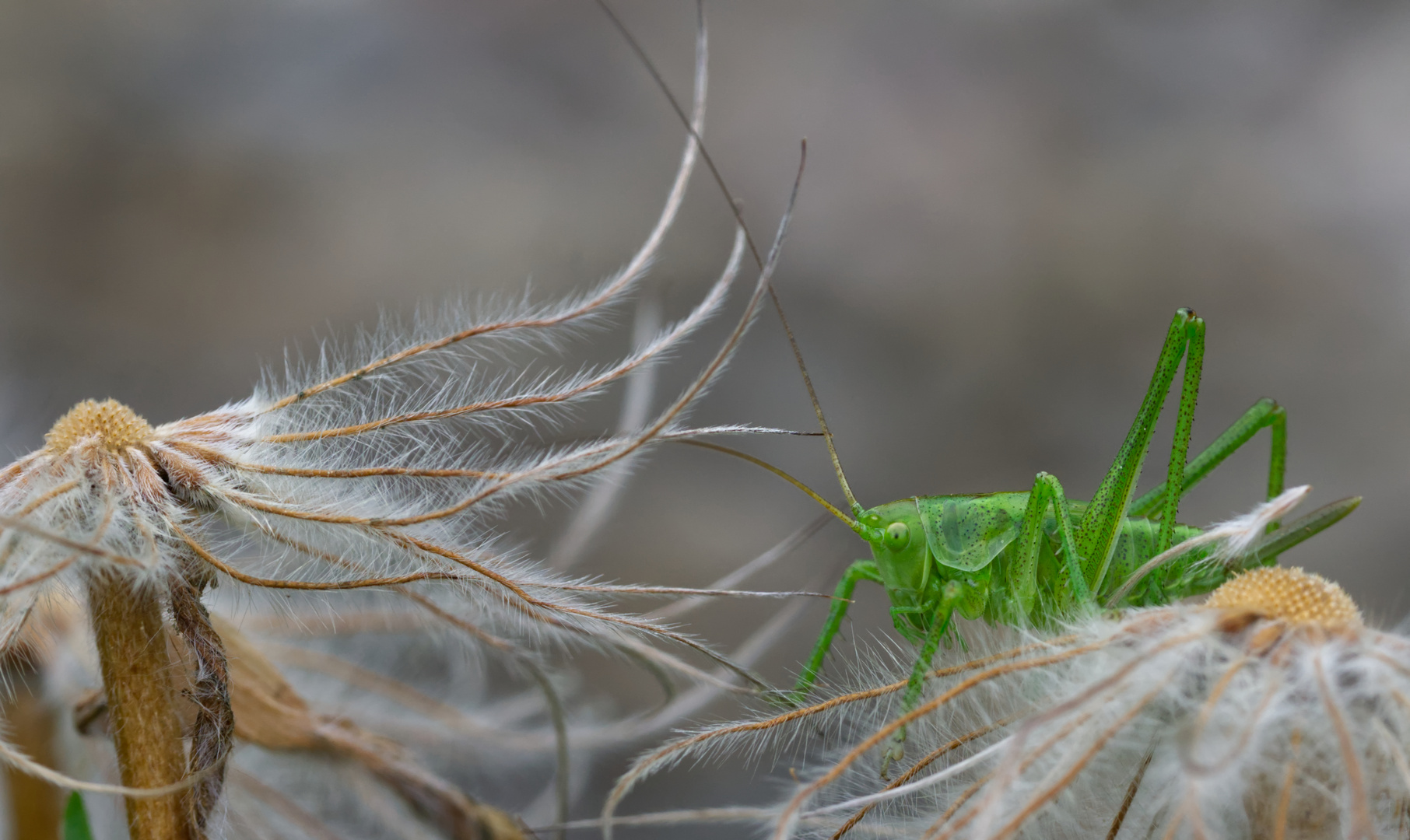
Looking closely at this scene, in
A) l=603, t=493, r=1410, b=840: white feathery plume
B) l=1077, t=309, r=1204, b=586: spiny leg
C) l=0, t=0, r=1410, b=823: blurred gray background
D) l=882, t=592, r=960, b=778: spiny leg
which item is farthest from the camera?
l=0, t=0, r=1410, b=823: blurred gray background

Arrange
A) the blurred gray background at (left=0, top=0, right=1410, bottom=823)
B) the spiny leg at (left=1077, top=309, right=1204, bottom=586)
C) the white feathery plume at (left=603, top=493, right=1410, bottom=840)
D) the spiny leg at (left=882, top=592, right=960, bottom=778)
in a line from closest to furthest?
1. the white feathery plume at (left=603, top=493, right=1410, bottom=840)
2. the spiny leg at (left=882, top=592, right=960, bottom=778)
3. the spiny leg at (left=1077, top=309, right=1204, bottom=586)
4. the blurred gray background at (left=0, top=0, right=1410, bottom=823)

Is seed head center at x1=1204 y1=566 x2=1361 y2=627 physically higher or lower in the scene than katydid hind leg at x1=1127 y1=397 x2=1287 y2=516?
A: lower

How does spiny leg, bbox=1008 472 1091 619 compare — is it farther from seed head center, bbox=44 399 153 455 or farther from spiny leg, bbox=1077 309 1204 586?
seed head center, bbox=44 399 153 455

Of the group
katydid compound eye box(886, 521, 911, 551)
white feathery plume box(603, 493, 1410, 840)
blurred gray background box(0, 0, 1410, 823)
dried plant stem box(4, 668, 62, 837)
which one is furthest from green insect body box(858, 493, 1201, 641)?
blurred gray background box(0, 0, 1410, 823)

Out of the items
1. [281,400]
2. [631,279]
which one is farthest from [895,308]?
[281,400]

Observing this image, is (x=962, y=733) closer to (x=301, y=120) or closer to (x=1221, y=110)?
(x=1221, y=110)

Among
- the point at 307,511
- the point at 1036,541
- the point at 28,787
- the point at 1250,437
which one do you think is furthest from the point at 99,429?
the point at 1250,437
